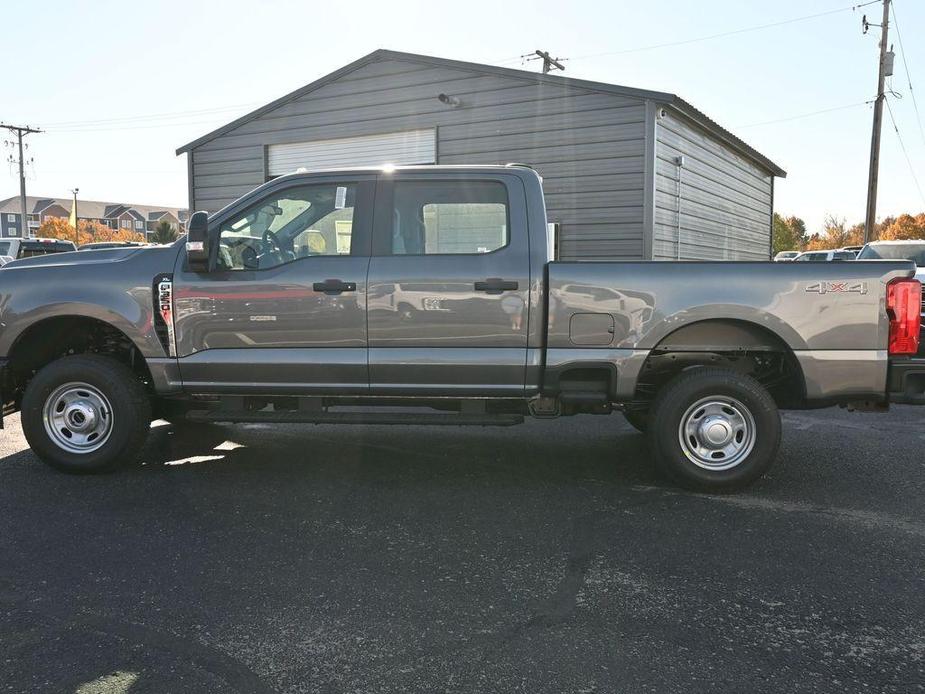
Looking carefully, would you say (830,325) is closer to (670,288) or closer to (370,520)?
(670,288)

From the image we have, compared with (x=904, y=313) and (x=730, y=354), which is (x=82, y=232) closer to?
(x=730, y=354)

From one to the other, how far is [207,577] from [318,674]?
1.09m

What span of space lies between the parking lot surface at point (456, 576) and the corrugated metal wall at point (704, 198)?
718 centimetres

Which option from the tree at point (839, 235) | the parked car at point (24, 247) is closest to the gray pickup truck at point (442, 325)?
the parked car at point (24, 247)

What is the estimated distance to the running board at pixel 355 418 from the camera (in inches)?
196

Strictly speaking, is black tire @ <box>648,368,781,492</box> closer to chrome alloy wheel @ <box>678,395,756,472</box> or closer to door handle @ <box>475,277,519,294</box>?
chrome alloy wheel @ <box>678,395,756,472</box>

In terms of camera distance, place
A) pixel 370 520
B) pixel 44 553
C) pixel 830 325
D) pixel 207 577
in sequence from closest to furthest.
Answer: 1. pixel 207 577
2. pixel 44 553
3. pixel 370 520
4. pixel 830 325

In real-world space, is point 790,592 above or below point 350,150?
below

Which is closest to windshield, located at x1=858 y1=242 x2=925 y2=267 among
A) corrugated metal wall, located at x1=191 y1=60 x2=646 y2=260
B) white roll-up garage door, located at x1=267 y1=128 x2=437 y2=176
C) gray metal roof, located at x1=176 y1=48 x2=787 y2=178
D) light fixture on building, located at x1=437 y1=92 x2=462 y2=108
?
gray metal roof, located at x1=176 y1=48 x2=787 y2=178

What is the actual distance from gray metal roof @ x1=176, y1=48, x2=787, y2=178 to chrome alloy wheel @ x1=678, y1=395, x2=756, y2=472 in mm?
7551

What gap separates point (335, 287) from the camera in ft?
16.1

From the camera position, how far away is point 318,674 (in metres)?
2.65

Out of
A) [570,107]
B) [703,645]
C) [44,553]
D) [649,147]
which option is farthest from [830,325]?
[570,107]

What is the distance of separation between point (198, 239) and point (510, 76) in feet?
29.1
